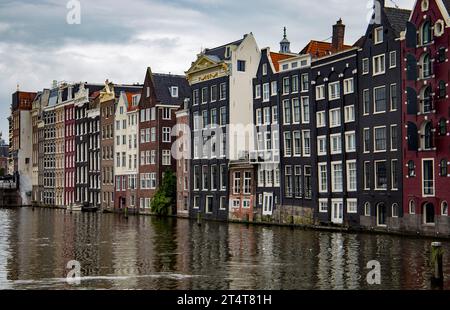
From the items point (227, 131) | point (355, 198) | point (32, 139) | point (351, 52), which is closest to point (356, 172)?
point (355, 198)

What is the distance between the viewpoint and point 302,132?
78688 millimetres

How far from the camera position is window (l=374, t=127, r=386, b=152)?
67625 millimetres

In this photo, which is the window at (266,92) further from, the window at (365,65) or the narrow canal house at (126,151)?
the narrow canal house at (126,151)

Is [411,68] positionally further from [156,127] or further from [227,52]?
[156,127]

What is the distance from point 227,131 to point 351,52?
80.6ft

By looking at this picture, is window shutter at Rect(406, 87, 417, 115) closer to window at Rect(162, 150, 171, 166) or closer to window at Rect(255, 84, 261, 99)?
window at Rect(255, 84, 261, 99)

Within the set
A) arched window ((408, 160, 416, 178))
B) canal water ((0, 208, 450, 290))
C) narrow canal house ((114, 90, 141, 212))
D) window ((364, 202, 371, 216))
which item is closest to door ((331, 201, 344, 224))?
window ((364, 202, 371, 216))

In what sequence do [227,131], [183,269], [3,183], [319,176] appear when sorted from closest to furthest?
[183,269] < [319,176] < [227,131] < [3,183]

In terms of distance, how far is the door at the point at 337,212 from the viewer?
71838 mm

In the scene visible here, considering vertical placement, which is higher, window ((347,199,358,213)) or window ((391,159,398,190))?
window ((391,159,398,190))

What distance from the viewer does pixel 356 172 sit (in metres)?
70.8

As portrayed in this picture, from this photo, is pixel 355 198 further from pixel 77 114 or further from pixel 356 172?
pixel 77 114

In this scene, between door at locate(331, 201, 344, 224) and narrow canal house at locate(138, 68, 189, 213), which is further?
narrow canal house at locate(138, 68, 189, 213)

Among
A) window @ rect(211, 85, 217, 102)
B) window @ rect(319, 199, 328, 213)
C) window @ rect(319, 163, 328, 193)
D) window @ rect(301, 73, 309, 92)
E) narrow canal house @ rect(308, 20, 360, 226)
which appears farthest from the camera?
window @ rect(211, 85, 217, 102)
